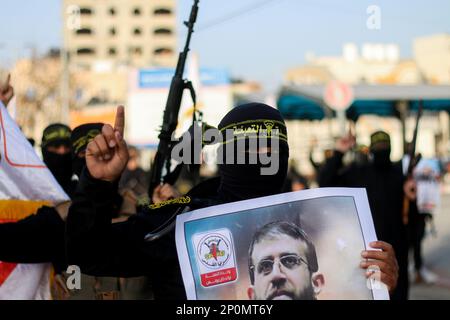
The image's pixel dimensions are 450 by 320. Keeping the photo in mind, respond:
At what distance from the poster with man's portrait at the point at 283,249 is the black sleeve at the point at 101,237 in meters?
0.25

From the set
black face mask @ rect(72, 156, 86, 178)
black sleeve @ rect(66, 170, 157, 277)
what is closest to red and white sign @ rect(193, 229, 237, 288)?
black sleeve @ rect(66, 170, 157, 277)

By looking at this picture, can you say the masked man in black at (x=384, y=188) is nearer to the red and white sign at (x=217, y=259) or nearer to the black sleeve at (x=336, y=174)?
the black sleeve at (x=336, y=174)

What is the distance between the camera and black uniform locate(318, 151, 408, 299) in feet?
21.0

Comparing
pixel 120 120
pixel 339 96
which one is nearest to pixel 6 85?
pixel 120 120

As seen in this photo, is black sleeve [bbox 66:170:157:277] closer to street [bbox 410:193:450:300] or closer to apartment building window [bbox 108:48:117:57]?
street [bbox 410:193:450:300]

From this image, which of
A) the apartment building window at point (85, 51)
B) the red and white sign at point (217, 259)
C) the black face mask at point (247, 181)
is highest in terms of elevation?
the apartment building window at point (85, 51)

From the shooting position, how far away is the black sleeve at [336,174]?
6.84 metres

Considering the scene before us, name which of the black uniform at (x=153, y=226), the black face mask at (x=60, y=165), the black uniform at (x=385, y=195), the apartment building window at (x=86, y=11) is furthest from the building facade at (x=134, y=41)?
the black uniform at (x=153, y=226)

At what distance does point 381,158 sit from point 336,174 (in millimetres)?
554

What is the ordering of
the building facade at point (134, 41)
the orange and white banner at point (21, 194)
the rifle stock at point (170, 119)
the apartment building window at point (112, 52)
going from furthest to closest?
the apartment building window at point (112, 52), the building facade at point (134, 41), the rifle stock at point (170, 119), the orange and white banner at point (21, 194)

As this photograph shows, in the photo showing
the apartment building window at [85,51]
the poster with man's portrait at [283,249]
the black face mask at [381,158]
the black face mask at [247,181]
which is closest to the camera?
the poster with man's portrait at [283,249]

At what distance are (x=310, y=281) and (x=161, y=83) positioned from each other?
54.4ft

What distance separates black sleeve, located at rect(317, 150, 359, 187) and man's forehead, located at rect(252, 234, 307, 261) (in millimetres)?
4699
